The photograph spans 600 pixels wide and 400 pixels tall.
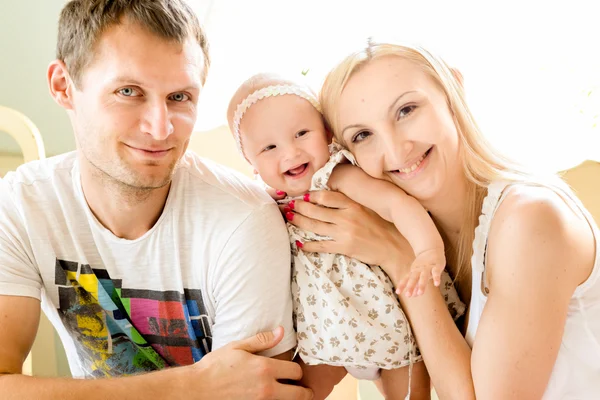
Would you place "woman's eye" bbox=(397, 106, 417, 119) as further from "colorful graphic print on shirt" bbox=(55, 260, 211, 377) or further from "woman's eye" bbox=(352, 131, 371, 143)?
"colorful graphic print on shirt" bbox=(55, 260, 211, 377)

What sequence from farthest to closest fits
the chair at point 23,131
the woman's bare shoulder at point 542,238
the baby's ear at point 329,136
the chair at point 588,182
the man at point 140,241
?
the chair at point 588,182 → the chair at point 23,131 → the baby's ear at point 329,136 → the man at point 140,241 → the woman's bare shoulder at point 542,238

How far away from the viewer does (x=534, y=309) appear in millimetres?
1312

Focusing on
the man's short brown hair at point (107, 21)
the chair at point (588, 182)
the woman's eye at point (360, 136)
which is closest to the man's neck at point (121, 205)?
the man's short brown hair at point (107, 21)


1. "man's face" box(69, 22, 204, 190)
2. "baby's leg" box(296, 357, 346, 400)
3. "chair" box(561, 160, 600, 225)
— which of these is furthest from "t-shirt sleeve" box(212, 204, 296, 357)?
"chair" box(561, 160, 600, 225)

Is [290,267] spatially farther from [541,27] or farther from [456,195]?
[541,27]

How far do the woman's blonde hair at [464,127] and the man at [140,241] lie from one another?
0.34 meters

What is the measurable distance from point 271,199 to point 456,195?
424mm

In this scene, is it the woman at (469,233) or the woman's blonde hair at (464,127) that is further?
the woman's blonde hair at (464,127)

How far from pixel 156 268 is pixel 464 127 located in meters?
0.75

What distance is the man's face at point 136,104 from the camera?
1397mm

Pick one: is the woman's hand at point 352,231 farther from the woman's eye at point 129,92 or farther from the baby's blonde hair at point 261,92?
the woman's eye at point 129,92

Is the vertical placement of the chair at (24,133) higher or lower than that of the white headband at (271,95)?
lower

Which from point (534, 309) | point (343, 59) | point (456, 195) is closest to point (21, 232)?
point (343, 59)

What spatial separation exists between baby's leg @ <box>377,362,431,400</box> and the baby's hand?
0.27 meters
